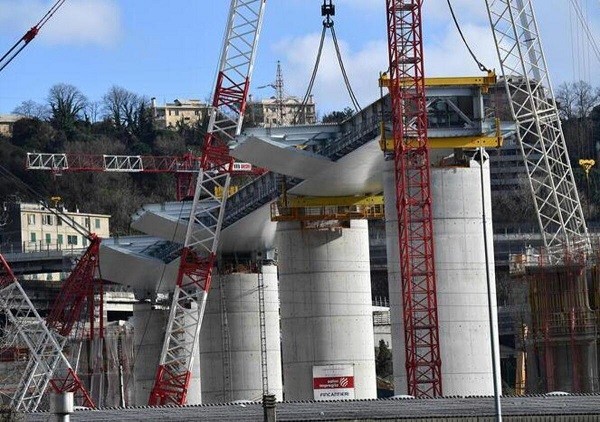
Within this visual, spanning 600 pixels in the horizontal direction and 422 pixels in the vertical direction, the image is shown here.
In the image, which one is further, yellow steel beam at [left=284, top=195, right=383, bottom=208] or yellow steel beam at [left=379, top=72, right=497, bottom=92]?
yellow steel beam at [left=284, top=195, right=383, bottom=208]

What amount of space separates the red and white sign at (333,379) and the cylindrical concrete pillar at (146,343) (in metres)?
38.5

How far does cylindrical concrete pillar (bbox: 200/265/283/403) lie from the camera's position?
5556 inches

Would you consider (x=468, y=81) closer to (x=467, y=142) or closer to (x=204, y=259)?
(x=467, y=142)

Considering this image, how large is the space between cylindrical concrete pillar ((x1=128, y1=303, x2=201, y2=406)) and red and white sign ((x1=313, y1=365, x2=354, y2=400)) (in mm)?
38529

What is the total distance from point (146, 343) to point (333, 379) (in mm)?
42654

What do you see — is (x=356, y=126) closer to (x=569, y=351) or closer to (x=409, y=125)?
(x=409, y=125)

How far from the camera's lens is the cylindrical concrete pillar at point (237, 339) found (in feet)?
463

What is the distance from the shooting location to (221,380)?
464 ft

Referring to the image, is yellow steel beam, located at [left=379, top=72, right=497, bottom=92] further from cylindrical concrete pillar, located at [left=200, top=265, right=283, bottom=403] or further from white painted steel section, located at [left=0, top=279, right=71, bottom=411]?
white painted steel section, located at [left=0, top=279, right=71, bottom=411]

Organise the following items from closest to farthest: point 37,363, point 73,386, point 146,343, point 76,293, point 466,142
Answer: point 466,142, point 73,386, point 37,363, point 146,343, point 76,293

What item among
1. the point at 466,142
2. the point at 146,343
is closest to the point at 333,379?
the point at 466,142

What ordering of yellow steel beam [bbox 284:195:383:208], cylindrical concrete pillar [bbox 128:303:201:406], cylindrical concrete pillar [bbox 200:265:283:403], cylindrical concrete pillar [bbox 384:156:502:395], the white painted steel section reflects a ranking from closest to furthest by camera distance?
cylindrical concrete pillar [bbox 384:156:502:395]
yellow steel beam [bbox 284:195:383:208]
cylindrical concrete pillar [bbox 200:265:283:403]
the white painted steel section
cylindrical concrete pillar [bbox 128:303:201:406]

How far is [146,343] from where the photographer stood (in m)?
163

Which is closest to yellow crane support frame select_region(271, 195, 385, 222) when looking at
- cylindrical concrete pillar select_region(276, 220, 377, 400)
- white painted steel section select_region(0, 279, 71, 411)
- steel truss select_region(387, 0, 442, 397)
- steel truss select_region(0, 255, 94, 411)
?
cylindrical concrete pillar select_region(276, 220, 377, 400)
